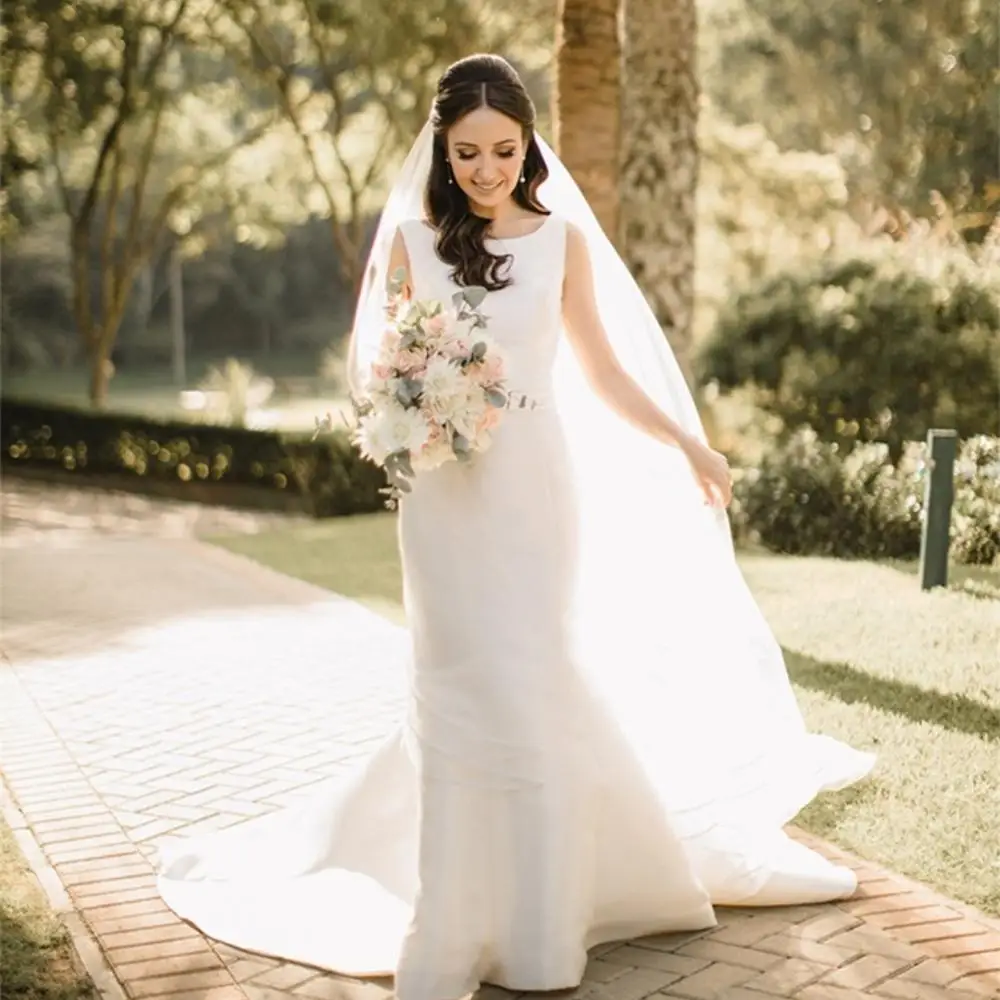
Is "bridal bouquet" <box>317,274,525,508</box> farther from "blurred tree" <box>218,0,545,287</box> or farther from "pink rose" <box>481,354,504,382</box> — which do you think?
"blurred tree" <box>218,0,545,287</box>

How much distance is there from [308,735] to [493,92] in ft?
12.4

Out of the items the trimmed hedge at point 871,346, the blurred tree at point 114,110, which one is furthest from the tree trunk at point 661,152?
the blurred tree at point 114,110

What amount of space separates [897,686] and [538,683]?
3931 mm

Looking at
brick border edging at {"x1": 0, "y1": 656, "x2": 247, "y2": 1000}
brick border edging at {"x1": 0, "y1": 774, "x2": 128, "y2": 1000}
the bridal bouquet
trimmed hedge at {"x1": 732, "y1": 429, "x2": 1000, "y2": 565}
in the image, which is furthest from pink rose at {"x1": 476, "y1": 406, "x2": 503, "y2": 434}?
trimmed hedge at {"x1": 732, "y1": 429, "x2": 1000, "y2": 565}

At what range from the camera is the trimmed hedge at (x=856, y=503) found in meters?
11.5

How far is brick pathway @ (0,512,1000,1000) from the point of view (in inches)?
159

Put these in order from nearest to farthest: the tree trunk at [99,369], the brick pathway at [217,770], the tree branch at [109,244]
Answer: the brick pathway at [217,770] → the tree trunk at [99,369] → the tree branch at [109,244]

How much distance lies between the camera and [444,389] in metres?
3.80

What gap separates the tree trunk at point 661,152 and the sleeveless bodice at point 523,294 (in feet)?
20.9

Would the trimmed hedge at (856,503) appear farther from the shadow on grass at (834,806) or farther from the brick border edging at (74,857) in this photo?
the brick border edging at (74,857)

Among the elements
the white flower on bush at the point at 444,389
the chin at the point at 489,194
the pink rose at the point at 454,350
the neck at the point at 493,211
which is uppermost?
the chin at the point at 489,194

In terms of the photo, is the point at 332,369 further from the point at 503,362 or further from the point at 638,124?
the point at 503,362

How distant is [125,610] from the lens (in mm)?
10555

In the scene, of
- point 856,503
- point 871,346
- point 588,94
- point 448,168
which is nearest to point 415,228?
point 448,168
